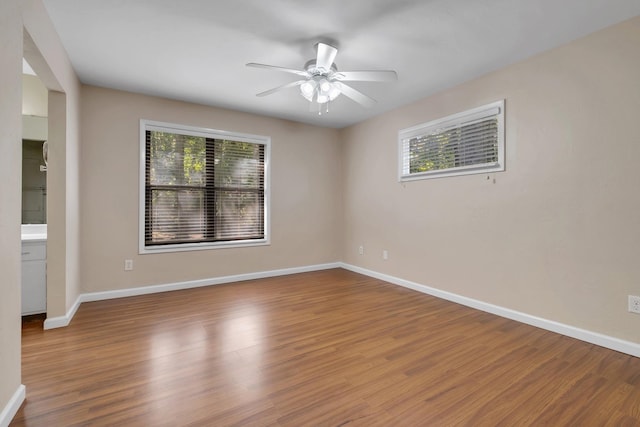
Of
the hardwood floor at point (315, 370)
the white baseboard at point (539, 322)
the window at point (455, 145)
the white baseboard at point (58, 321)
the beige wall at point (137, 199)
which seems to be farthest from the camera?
the beige wall at point (137, 199)

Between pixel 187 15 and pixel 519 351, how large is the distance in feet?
11.7

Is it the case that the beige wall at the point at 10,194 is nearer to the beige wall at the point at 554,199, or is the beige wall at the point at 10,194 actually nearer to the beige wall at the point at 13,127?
the beige wall at the point at 13,127

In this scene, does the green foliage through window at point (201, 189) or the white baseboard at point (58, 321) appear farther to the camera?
the green foliage through window at point (201, 189)

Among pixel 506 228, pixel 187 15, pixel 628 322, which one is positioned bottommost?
pixel 628 322

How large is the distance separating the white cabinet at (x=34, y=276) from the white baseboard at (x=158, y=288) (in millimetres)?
292

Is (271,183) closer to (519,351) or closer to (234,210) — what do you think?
(234,210)

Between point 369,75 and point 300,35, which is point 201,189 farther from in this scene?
point 369,75

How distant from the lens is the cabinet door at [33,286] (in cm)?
270

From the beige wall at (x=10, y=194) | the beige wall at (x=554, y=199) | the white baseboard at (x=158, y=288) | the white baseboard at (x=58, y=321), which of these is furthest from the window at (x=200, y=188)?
the beige wall at (x=554, y=199)

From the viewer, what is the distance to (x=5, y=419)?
140cm

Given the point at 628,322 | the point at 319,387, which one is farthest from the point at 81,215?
the point at 628,322

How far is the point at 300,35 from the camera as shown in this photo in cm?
234

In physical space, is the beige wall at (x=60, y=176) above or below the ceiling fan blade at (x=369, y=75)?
below

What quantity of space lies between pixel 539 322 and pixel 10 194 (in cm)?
394
